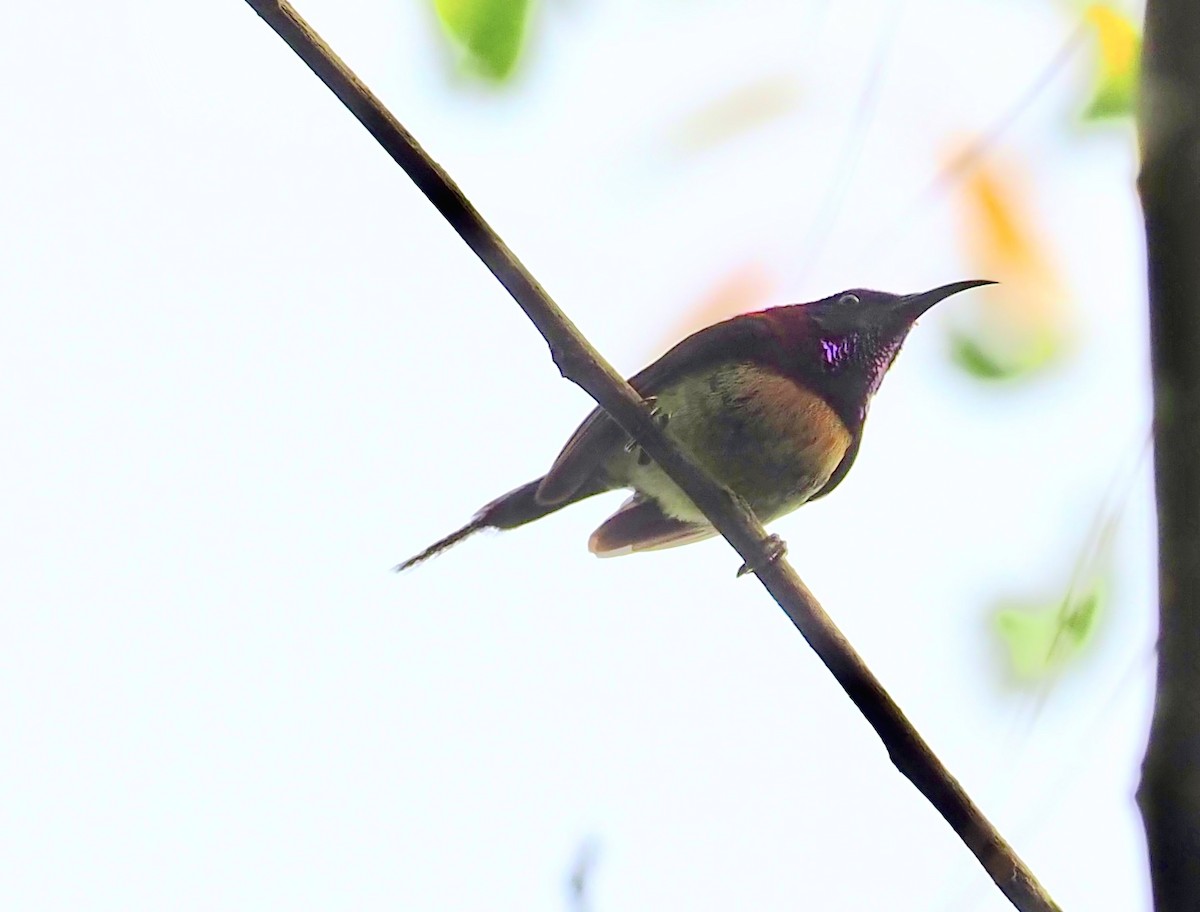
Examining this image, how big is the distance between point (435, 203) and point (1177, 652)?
3.91 ft

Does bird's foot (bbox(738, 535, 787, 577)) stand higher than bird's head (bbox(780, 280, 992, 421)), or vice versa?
bird's foot (bbox(738, 535, 787, 577))

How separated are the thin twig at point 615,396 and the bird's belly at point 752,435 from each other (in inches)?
63.9

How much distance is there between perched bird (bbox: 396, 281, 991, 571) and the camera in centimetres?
405

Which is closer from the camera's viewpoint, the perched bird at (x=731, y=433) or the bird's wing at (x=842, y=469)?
the perched bird at (x=731, y=433)

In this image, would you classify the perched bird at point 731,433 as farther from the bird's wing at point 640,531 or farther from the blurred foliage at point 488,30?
the blurred foliage at point 488,30

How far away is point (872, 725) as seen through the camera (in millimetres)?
1750

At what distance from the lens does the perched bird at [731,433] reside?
4.05m

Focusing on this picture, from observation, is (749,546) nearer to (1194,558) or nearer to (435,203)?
(435,203)

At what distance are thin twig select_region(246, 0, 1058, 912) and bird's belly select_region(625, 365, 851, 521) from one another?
1623 mm

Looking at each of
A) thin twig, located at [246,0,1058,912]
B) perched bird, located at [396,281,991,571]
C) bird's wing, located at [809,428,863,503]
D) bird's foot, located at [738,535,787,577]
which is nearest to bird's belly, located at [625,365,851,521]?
perched bird, located at [396,281,991,571]

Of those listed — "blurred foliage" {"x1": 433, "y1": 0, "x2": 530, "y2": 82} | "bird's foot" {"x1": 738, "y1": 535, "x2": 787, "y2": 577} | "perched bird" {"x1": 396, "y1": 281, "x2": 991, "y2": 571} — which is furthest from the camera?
"perched bird" {"x1": 396, "y1": 281, "x2": 991, "y2": 571}

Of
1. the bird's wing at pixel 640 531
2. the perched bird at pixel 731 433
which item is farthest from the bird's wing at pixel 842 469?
the bird's wing at pixel 640 531

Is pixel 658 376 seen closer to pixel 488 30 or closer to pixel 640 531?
pixel 640 531

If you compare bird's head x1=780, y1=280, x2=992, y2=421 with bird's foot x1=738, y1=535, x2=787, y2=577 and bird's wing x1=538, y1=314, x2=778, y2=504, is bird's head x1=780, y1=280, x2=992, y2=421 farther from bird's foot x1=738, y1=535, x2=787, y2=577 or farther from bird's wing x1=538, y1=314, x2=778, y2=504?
bird's foot x1=738, y1=535, x2=787, y2=577
